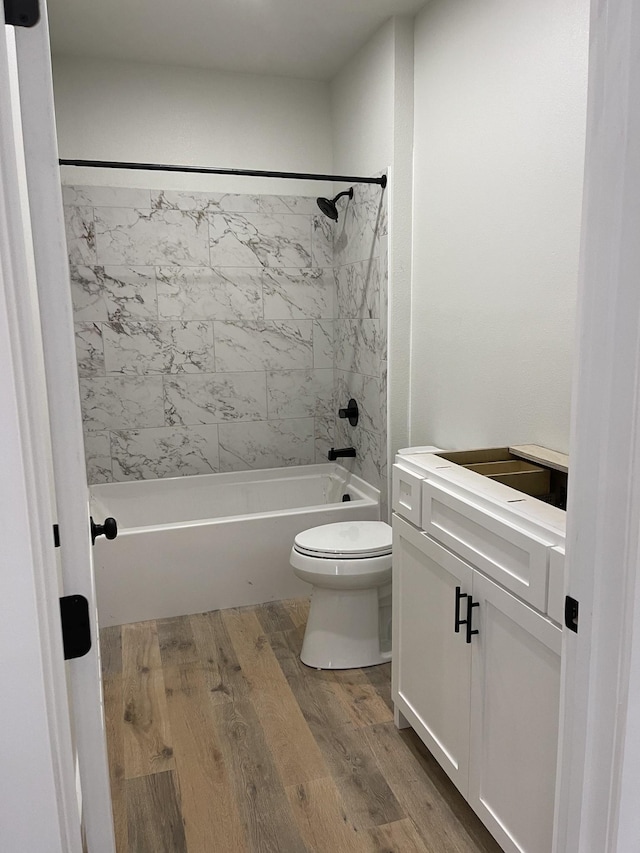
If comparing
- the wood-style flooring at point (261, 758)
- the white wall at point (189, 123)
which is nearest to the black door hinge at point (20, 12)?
the wood-style flooring at point (261, 758)

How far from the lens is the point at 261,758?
2.15m

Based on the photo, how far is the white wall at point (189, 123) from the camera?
340 cm

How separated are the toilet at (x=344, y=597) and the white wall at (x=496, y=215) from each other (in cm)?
61

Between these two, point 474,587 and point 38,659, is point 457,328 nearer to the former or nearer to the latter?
point 474,587

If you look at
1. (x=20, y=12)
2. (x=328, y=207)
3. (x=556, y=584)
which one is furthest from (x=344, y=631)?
(x=20, y=12)

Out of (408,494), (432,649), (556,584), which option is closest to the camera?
(556,584)

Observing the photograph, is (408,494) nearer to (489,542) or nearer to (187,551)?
(489,542)

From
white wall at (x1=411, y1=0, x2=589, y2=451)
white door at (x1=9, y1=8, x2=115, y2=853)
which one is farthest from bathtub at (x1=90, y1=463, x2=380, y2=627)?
white door at (x1=9, y1=8, x2=115, y2=853)

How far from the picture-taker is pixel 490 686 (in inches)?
65.4

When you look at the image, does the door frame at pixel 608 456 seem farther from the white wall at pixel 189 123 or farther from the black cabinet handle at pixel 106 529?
the white wall at pixel 189 123

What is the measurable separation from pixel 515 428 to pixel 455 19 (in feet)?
5.27

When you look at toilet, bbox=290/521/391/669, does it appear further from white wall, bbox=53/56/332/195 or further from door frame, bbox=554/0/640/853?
white wall, bbox=53/56/332/195

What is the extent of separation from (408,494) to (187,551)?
1417 mm

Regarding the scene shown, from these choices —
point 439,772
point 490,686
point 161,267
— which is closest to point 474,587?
point 490,686
